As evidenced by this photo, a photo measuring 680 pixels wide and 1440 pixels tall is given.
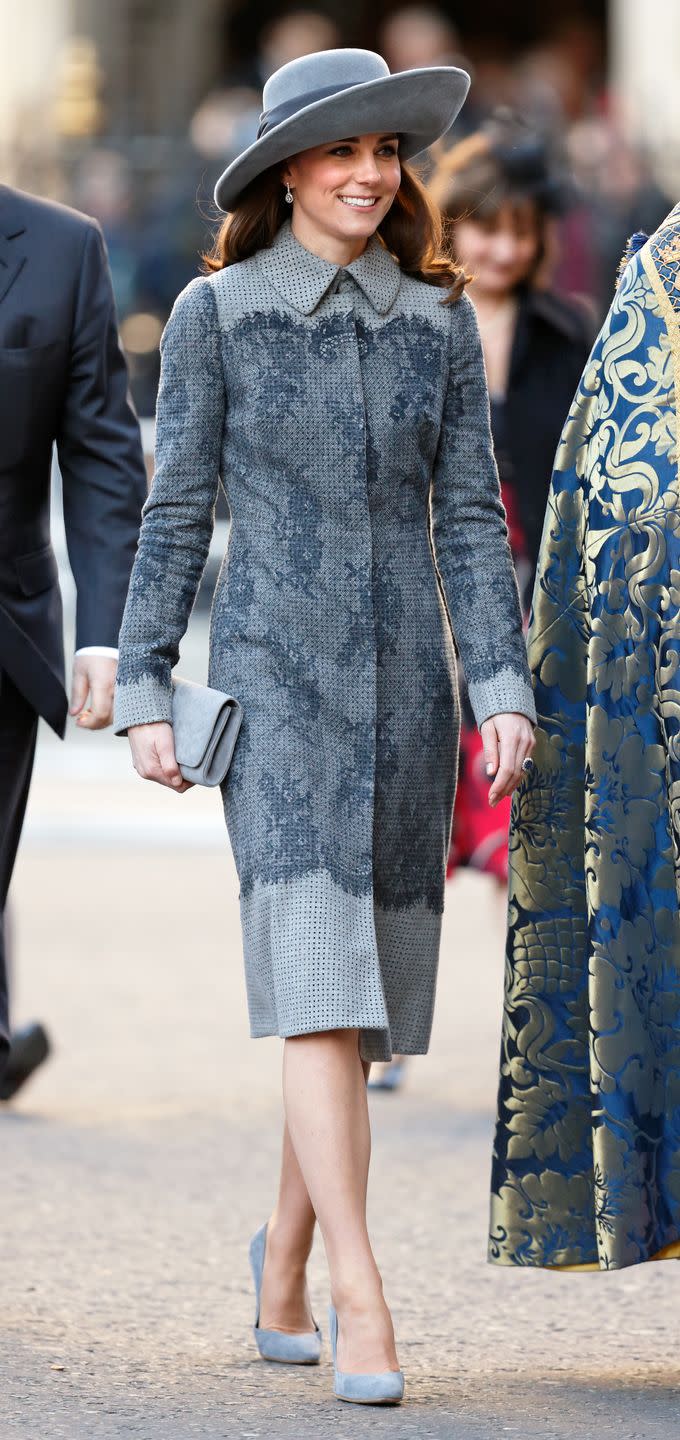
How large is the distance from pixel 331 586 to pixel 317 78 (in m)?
0.65

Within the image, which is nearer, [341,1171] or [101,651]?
[341,1171]

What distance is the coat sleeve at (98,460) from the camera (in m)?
4.04

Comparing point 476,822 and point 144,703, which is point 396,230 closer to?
point 144,703

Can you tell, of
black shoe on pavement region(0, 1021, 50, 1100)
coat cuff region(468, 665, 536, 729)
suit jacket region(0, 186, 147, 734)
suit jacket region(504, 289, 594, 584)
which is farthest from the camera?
suit jacket region(504, 289, 594, 584)

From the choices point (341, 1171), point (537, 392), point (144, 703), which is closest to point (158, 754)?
point (144, 703)

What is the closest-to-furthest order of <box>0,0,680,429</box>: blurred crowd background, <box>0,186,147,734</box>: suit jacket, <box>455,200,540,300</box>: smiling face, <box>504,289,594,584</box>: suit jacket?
<box>0,186,147,734</box>: suit jacket → <box>504,289,594,584</box>: suit jacket → <box>455,200,540,300</box>: smiling face → <box>0,0,680,429</box>: blurred crowd background

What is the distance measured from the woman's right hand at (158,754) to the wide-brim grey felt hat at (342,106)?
69 cm

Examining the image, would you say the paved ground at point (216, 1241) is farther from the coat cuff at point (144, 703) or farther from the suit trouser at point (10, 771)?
the coat cuff at point (144, 703)

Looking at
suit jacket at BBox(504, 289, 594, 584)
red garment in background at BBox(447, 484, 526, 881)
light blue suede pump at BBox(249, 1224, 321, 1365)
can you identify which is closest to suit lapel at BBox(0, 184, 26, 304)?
light blue suede pump at BBox(249, 1224, 321, 1365)

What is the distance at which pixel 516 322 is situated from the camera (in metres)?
5.62

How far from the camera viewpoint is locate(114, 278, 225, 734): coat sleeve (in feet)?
12.0

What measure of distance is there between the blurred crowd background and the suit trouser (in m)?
3.49

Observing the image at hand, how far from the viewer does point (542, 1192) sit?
12.4ft

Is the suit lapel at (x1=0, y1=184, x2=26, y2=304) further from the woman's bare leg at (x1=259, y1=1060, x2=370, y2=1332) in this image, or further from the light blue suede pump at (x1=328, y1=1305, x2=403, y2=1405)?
the light blue suede pump at (x1=328, y1=1305, x2=403, y2=1405)
